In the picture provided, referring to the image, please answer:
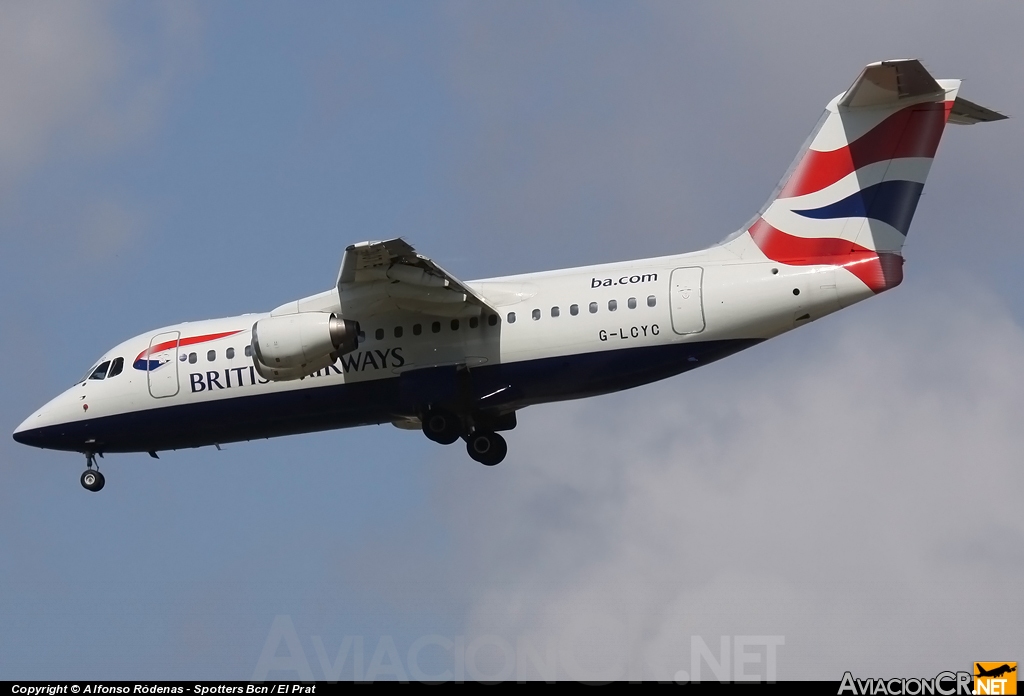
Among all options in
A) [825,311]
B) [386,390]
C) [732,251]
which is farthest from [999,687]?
[386,390]

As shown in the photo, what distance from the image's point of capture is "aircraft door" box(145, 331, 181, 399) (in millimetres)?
23781

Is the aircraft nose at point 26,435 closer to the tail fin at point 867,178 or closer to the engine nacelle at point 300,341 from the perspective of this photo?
the engine nacelle at point 300,341

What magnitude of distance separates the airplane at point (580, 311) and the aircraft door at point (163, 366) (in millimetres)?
123

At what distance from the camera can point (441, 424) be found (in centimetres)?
2278

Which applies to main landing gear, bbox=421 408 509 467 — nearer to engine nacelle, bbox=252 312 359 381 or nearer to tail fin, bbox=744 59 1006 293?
engine nacelle, bbox=252 312 359 381

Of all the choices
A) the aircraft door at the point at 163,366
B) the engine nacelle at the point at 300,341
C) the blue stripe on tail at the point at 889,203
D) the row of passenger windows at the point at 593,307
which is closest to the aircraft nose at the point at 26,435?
the aircraft door at the point at 163,366

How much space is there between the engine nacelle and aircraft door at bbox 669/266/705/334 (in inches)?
160

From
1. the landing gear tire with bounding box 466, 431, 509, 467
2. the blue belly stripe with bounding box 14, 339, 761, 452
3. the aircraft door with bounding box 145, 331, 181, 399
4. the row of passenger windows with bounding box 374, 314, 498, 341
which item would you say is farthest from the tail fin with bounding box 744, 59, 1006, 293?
the aircraft door with bounding box 145, 331, 181, 399

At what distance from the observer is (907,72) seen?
67.3 feet

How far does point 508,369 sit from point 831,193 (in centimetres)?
470

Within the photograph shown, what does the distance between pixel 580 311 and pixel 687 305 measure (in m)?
1.43

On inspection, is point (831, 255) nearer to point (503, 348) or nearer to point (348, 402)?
point (503, 348)

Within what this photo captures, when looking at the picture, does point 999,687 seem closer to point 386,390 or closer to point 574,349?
point 574,349

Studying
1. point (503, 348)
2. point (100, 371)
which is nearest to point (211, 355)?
point (100, 371)
